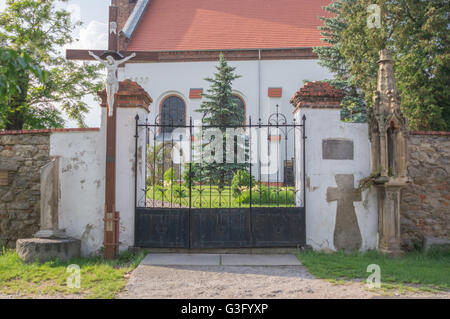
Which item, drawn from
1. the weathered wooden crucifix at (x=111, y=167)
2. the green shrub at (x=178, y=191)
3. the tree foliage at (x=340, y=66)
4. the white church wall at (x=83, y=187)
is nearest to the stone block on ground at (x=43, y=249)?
the white church wall at (x=83, y=187)

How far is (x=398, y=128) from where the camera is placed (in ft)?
19.5

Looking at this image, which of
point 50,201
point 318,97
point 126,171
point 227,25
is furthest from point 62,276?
point 227,25

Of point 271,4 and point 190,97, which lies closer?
point 190,97

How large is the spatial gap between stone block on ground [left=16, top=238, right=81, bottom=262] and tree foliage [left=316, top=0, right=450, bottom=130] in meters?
9.43

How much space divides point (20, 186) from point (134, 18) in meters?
16.2

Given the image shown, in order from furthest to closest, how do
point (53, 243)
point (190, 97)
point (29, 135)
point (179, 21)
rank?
1. point (179, 21)
2. point (190, 97)
3. point (29, 135)
4. point (53, 243)

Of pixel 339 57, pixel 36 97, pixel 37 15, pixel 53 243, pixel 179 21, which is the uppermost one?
pixel 179 21

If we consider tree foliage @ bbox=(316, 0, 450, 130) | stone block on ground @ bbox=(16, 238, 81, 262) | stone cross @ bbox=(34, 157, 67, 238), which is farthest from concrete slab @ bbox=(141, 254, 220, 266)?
tree foliage @ bbox=(316, 0, 450, 130)

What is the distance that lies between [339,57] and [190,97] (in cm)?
769

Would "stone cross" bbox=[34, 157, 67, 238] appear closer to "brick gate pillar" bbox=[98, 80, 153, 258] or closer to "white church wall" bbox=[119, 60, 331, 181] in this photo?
"brick gate pillar" bbox=[98, 80, 153, 258]
